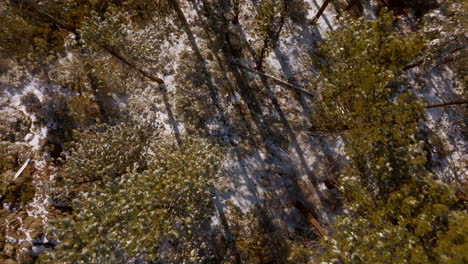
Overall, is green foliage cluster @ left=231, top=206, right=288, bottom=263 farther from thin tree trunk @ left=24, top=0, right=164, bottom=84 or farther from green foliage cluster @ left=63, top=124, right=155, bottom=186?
thin tree trunk @ left=24, top=0, right=164, bottom=84

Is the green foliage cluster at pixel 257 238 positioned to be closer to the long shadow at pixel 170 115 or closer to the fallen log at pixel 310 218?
the fallen log at pixel 310 218

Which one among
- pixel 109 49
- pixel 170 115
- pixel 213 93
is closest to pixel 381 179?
pixel 213 93

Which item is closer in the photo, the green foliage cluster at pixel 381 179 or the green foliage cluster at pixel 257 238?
the green foliage cluster at pixel 381 179

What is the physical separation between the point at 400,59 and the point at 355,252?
10.4 m

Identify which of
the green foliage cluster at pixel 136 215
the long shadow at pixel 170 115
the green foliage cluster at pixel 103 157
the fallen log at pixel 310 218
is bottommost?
the fallen log at pixel 310 218

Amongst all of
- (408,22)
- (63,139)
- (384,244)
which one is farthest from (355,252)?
(408,22)

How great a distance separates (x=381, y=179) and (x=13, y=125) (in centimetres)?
2125

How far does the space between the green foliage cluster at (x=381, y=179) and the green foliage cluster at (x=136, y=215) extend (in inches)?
259

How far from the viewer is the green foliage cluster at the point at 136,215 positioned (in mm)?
9656

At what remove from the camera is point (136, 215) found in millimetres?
10211

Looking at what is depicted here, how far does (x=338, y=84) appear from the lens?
1383 centimetres

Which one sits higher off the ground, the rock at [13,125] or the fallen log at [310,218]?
the rock at [13,125]

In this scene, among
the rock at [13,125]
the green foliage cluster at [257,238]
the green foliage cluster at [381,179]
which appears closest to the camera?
the green foliage cluster at [381,179]

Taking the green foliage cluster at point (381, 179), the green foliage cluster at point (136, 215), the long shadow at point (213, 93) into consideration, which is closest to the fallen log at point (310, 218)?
the long shadow at point (213, 93)
